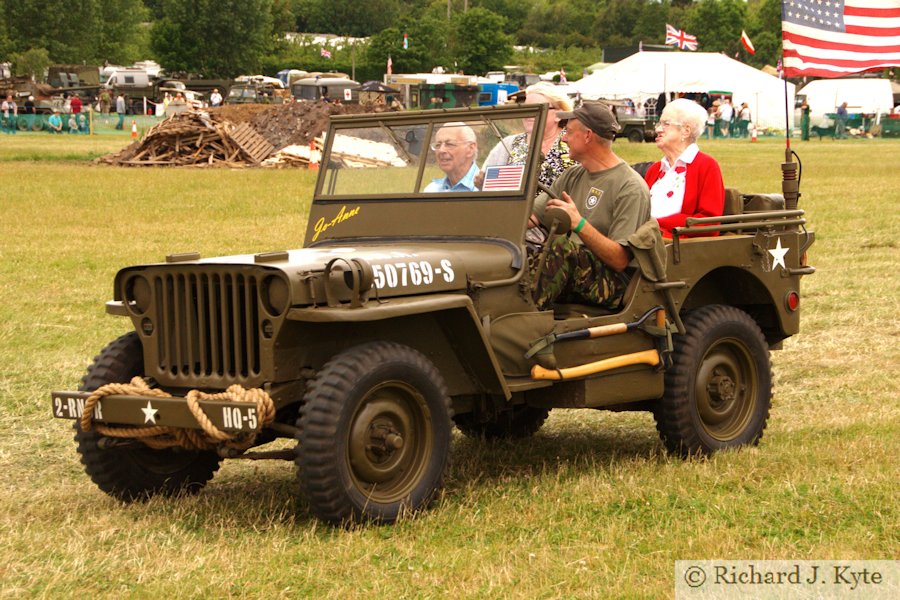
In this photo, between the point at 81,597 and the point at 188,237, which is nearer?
the point at 81,597

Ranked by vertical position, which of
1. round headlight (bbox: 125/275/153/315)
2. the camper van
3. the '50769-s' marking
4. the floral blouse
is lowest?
Answer: round headlight (bbox: 125/275/153/315)

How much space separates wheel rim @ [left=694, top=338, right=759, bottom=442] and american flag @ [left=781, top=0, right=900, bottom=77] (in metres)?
2.76

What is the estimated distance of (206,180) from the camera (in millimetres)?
29234

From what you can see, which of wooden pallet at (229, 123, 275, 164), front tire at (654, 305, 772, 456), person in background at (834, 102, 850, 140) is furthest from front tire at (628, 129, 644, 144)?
front tire at (654, 305, 772, 456)

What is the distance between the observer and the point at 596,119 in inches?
267

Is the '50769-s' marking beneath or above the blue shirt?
beneath

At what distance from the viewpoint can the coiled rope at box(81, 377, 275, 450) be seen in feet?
17.6

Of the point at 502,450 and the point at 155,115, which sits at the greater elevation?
the point at 155,115

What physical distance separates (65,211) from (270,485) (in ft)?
55.0

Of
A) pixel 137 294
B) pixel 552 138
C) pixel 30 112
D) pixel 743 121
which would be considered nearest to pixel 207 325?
pixel 137 294

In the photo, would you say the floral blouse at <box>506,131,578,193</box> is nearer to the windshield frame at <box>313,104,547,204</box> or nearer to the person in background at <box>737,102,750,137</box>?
the windshield frame at <box>313,104,547,204</box>

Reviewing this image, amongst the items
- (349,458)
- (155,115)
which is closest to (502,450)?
(349,458)

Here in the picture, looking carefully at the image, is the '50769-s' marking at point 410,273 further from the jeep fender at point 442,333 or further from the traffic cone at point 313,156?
the traffic cone at point 313,156

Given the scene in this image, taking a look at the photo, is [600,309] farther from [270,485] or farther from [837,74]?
[837,74]
